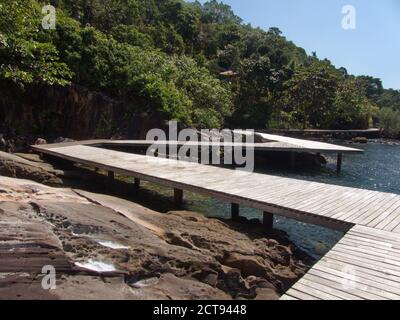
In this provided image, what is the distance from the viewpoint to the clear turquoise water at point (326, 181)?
983 cm

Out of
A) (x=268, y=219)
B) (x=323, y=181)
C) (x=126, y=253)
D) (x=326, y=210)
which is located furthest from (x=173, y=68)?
(x=126, y=253)

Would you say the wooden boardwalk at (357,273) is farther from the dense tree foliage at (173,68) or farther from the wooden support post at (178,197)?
the dense tree foliage at (173,68)

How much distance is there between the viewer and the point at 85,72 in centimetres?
2022

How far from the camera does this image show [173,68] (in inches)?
978

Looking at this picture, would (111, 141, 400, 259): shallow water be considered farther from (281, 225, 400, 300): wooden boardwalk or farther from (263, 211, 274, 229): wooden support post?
(281, 225, 400, 300): wooden boardwalk

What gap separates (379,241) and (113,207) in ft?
17.4

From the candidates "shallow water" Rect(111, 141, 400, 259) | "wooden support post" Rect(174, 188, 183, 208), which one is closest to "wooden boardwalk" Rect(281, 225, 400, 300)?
"shallow water" Rect(111, 141, 400, 259)

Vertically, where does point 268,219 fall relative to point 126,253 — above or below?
below

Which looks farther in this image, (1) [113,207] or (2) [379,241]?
(1) [113,207]

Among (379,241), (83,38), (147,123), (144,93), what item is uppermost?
(83,38)

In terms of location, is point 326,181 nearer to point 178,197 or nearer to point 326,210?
point 178,197

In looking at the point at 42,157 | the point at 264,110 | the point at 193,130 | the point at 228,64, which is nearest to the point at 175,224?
the point at 42,157

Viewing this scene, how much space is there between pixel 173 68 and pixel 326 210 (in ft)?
62.4
